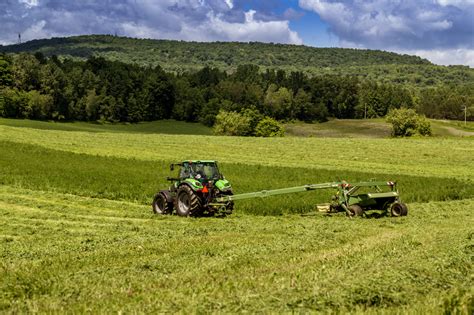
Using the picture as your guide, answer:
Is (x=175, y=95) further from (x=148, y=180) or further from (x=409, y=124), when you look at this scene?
(x=148, y=180)

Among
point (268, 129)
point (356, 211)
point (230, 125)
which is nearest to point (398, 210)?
point (356, 211)

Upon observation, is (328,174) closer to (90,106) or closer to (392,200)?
(392,200)

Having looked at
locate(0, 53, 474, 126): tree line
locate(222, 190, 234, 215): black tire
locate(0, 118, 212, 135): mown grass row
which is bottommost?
locate(0, 118, 212, 135): mown grass row

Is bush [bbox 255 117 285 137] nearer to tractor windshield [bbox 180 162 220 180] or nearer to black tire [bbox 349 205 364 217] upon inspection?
tractor windshield [bbox 180 162 220 180]

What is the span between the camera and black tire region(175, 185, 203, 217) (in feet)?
58.6

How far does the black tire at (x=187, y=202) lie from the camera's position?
1786 centimetres

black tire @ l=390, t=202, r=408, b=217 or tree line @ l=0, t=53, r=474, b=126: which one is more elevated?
tree line @ l=0, t=53, r=474, b=126

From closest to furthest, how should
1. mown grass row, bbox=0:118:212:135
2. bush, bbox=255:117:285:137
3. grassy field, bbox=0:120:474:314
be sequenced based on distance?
grassy field, bbox=0:120:474:314 < mown grass row, bbox=0:118:212:135 < bush, bbox=255:117:285:137

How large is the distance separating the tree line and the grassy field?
70949mm

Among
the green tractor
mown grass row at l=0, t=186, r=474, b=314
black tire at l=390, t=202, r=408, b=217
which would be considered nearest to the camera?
mown grass row at l=0, t=186, r=474, b=314

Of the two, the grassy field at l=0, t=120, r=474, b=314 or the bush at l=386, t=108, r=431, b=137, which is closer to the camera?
the grassy field at l=0, t=120, r=474, b=314

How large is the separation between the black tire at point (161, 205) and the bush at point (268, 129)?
264ft

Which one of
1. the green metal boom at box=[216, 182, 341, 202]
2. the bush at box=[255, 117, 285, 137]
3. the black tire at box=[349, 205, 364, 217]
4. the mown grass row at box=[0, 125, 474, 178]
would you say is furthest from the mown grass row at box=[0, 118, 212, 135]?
the black tire at box=[349, 205, 364, 217]

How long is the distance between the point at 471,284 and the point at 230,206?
1119 centimetres
